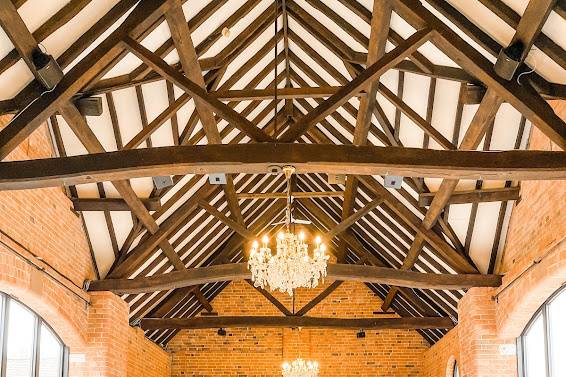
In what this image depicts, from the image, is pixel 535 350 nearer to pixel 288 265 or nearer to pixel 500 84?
pixel 288 265

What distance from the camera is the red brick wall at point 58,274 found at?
8102 mm

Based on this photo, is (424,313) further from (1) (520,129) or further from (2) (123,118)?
(2) (123,118)

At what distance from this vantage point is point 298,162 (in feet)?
21.2

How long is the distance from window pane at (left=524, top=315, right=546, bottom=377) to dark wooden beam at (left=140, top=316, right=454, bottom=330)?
3.50 meters

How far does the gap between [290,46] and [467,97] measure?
3305 millimetres

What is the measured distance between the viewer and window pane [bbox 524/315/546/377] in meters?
9.45

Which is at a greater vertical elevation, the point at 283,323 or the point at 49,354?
the point at 283,323

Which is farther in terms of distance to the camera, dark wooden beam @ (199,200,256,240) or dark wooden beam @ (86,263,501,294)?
dark wooden beam @ (199,200,256,240)

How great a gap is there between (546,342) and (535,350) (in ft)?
1.97

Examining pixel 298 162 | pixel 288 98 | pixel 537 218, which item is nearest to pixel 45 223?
pixel 288 98

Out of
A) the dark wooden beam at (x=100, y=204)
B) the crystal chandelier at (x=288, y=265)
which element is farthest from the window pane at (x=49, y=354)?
the crystal chandelier at (x=288, y=265)

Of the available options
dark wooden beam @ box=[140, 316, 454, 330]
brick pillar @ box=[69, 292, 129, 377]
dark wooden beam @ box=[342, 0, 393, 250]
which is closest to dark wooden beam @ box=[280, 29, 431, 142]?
dark wooden beam @ box=[342, 0, 393, 250]

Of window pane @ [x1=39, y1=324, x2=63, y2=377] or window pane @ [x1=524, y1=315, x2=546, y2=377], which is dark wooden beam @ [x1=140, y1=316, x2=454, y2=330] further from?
window pane @ [x1=524, y1=315, x2=546, y2=377]

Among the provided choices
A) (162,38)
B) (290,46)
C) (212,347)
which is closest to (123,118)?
(162,38)
